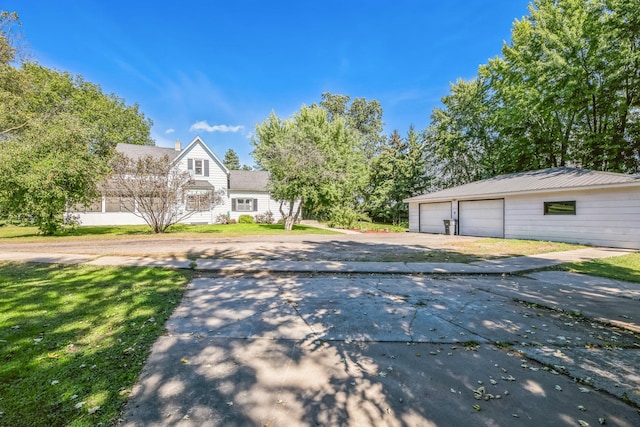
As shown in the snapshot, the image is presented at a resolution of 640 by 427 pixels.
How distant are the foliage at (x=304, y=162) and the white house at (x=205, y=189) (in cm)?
474

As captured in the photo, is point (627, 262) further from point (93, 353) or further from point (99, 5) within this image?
point (99, 5)

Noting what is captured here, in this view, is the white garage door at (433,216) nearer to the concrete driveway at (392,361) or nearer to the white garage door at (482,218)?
the white garage door at (482,218)

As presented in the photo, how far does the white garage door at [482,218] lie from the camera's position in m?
A: 14.8

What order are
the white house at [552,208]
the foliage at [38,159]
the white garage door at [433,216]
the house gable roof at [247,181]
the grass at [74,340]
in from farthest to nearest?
the house gable roof at [247,181] < the white garage door at [433,216] < the foliage at [38,159] < the white house at [552,208] < the grass at [74,340]

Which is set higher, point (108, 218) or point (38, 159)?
point (38, 159)

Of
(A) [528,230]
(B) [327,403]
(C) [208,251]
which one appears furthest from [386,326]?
(A) [528,230]

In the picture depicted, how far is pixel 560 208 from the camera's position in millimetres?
→ 12227

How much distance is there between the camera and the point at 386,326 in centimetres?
338

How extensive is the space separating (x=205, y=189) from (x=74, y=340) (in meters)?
20.5

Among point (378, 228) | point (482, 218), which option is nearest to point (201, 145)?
point (378, 228)

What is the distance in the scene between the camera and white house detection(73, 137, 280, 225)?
21078mm

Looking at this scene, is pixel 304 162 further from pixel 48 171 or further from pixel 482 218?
pixel 48 171

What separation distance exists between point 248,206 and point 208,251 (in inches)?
663

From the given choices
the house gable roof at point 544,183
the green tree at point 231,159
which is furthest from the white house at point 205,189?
the green tree at point 231,159
